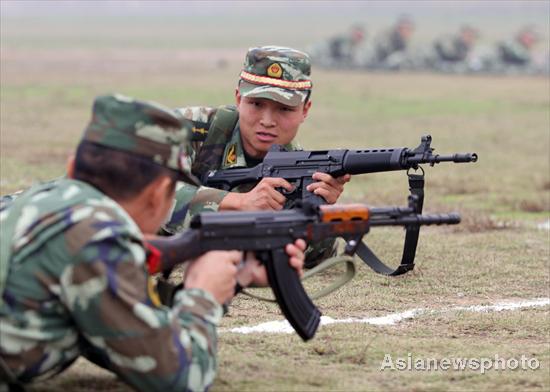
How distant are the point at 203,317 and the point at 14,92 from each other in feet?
79.3

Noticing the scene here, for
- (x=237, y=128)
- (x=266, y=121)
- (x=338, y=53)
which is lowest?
(x=338, y=53)

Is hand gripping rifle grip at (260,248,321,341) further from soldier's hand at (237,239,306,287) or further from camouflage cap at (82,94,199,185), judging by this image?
camouflage cap at (82,94,199,185)

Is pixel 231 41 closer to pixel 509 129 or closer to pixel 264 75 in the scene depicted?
pixel 509 129

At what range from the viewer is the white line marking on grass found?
6.67 metres

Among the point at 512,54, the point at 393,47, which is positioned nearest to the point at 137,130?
the point at 512,54

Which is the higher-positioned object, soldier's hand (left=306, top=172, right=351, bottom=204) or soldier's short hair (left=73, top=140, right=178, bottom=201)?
soldier's short hair (left=73, top=140, right=178, bottom=201)

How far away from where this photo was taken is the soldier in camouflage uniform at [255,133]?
7613 millimetres

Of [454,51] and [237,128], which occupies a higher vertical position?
[237,128]

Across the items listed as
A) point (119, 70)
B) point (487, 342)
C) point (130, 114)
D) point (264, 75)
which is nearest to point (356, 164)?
point (264, 75)

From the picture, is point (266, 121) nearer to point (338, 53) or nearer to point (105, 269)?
point (105, 269)

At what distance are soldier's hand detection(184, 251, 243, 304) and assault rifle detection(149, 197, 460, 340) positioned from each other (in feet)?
0.14

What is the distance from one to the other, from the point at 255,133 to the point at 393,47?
37676 millimetres

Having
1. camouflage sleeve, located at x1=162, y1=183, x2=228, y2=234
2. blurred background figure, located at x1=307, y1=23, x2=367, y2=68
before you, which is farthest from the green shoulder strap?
blurred background figure, located at x1=307, y1=23, x2=367, y2=68

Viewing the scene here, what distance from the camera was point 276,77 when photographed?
793 centimetres
